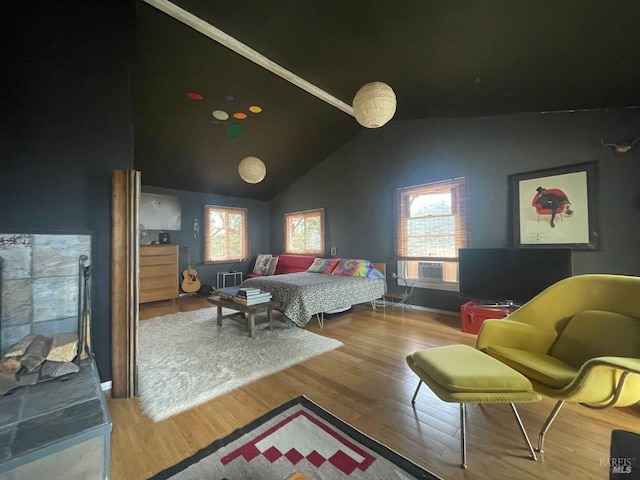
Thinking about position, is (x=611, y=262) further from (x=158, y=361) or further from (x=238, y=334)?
(x=158, y=361)

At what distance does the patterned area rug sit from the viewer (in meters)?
1.26

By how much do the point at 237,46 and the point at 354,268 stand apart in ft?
11.0

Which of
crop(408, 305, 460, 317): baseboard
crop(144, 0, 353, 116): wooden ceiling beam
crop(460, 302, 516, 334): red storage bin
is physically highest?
crop(144, 0, 353, 116): wooden ceiling beam

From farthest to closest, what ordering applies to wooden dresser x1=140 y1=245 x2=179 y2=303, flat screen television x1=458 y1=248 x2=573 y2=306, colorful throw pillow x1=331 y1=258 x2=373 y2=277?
wooden dresser x1=140 y1=245 x2=179 y2=303 < colorful throw pillow x1=331 y1=258 x2=373 y2=277 < flat screen television x1=458 y1=248 x2=573 y2=306

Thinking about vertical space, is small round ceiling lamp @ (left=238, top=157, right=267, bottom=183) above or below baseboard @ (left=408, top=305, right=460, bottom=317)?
above

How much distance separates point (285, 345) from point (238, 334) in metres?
0.70

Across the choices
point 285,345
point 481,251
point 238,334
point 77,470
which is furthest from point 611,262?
point 77,470

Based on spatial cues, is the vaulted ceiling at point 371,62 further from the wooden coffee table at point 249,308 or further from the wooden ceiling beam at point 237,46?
the wooden coffee table at point 249,308

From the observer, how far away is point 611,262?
8.82 ft

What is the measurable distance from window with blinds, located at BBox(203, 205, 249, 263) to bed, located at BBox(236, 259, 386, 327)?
240cm

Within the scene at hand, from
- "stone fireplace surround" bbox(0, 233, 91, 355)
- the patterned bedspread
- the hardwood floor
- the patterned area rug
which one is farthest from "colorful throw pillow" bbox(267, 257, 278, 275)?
the patterned area rug

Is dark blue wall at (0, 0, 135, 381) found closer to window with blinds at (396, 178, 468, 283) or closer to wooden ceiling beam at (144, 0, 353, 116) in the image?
wooden ceiling beam at (144, 0, 353, 116)

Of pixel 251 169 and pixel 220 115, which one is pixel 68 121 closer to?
pixel 251 169

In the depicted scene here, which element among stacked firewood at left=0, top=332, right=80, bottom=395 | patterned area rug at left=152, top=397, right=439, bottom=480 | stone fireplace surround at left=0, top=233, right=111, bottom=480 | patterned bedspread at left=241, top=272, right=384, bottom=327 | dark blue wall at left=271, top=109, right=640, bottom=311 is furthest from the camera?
patterned bedspread at left=241, top=272, right=384, bottom=327
